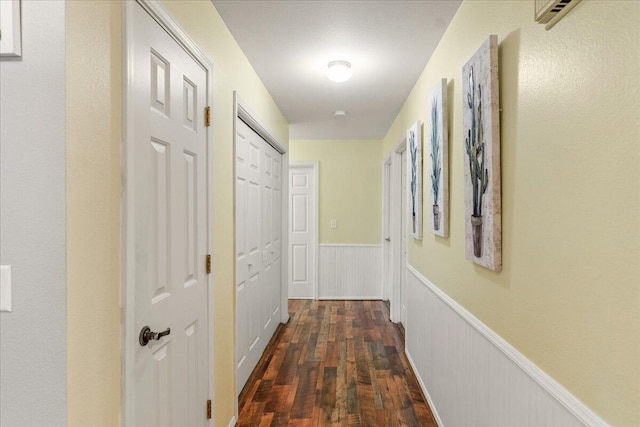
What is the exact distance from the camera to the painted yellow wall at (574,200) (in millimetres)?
802

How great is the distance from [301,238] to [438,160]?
3.56 meters

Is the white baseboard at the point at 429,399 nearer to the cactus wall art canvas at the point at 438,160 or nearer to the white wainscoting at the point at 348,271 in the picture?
the cactus wall art canvas at the point at 438,160

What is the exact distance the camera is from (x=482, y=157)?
153 centimetres

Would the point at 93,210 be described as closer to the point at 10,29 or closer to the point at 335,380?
the point at 10,29

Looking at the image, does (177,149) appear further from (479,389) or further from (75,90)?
(479,389)

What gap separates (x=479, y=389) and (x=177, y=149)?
5.35 ft

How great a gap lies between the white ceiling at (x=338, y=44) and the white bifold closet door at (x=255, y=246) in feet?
1.73

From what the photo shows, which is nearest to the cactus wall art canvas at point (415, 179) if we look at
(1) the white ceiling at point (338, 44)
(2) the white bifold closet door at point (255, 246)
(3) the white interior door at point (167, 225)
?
(1) the white ceiling at point (338, 44)

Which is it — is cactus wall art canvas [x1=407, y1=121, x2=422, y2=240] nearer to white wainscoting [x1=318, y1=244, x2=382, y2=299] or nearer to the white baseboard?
the white baseboard

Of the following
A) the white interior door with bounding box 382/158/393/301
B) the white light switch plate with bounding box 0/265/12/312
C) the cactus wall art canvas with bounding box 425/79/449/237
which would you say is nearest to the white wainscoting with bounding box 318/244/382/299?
the white interior door with bounding box 382/158/393/301

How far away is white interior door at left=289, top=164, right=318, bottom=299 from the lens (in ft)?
18.4

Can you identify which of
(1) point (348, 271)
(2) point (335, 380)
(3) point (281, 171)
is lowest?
(2) point (335, 380)

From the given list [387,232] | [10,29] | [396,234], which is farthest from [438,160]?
[387,232]

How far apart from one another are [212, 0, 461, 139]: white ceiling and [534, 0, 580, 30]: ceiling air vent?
38.2 inches
